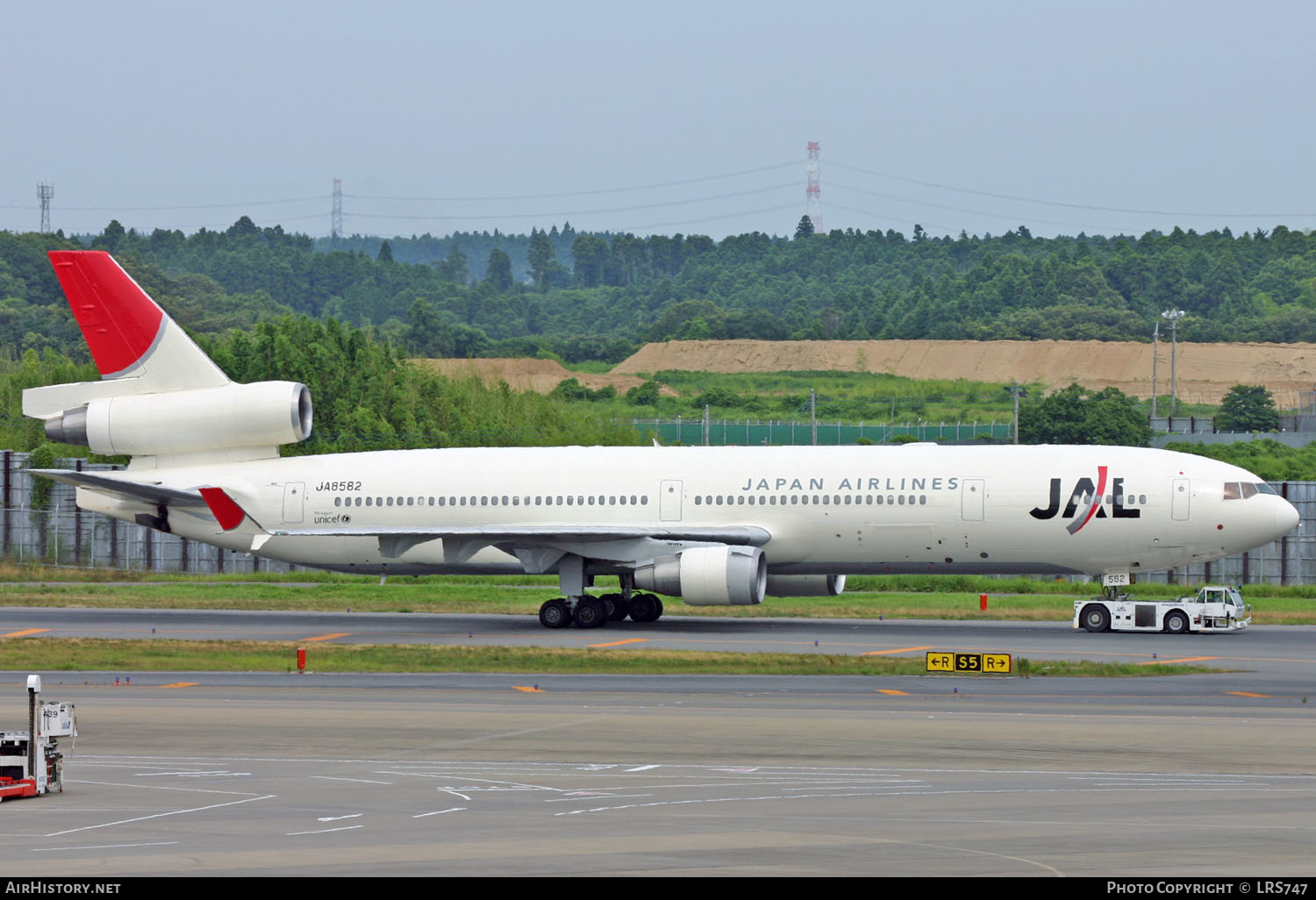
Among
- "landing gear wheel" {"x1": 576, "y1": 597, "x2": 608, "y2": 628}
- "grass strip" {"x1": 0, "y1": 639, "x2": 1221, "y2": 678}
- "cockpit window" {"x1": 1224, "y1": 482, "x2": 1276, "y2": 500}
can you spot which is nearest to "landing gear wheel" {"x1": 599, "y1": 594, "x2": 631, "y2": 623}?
"landing gear wheel" {"x1": 576, "y1": 597, "x2": 608, "y2": 628}

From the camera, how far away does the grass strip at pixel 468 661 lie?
Result: 32.2 metres

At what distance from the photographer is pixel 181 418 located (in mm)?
46031

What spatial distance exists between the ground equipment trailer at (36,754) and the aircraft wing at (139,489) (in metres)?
25.4

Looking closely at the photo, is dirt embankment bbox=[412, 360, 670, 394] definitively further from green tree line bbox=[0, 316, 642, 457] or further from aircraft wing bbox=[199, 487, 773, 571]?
aircraft wing bbox=[199, 487, 773, 571]

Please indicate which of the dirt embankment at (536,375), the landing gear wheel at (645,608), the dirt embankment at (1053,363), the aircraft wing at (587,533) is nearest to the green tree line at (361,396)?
the landing gear wheel at (645,608)

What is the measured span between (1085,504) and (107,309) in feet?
90.5

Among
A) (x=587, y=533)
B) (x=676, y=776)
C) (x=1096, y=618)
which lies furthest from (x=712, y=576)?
(x=676, y=776)

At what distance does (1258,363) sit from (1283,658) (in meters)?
160

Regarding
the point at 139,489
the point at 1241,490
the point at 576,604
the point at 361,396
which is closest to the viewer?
the point at 1241,490

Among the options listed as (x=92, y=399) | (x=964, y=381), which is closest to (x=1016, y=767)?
(x=92, y=399)

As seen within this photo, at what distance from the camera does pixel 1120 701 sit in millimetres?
27594

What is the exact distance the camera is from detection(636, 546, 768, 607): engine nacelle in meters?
40.6

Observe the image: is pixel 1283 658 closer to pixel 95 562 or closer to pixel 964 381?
pixel 95 562

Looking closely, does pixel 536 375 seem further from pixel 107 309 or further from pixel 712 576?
pixel 712 576
